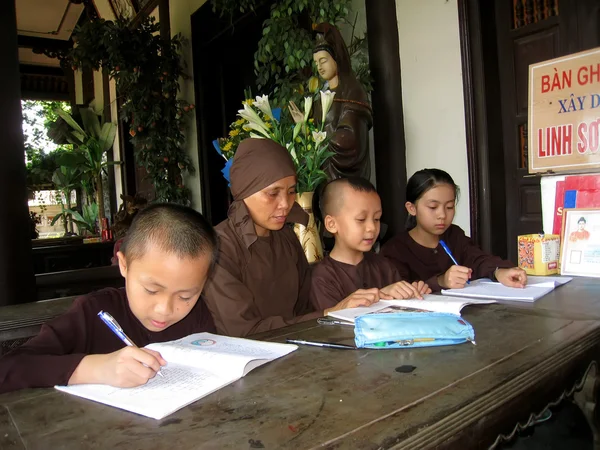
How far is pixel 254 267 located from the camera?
62.2 inches

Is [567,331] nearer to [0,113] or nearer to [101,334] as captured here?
[101,334]

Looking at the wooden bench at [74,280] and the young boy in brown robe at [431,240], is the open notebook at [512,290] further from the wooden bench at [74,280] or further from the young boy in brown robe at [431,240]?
the wooden bench at [74,280]

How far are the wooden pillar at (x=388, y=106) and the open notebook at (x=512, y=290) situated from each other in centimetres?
134

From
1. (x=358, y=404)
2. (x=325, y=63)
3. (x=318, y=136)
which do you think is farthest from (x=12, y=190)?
(x=358, y=404)

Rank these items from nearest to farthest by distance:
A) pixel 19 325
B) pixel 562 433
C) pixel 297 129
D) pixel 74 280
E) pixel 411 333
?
pixel 411 333, pixel 562 433, pixel 19 325, pixel 297 129, pixel 74 280

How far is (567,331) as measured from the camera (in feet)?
3.33

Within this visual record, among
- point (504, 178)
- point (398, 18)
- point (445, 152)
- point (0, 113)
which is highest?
point (398, 18)

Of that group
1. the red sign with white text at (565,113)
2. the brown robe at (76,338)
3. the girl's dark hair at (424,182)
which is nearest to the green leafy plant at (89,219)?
the girl's dark hair at (424,182)

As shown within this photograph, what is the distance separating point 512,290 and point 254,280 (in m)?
0.79

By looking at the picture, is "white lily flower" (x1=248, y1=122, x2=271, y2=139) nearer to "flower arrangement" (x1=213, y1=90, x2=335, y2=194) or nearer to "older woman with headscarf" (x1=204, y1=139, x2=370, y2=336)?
"flower arrangement" (x1=213, y1=90, x2=335, y2=194)

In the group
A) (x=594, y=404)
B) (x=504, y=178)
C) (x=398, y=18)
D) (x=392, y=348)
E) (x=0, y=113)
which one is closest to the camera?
(x=392, y=348)

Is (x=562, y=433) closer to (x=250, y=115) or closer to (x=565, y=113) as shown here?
(x=565, y=113)

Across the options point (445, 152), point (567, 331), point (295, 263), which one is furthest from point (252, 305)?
point (445, 152)

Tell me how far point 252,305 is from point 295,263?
35 centimetres
